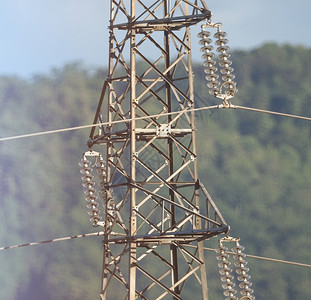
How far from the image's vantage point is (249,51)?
29.3 meters

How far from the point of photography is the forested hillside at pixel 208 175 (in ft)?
89.8

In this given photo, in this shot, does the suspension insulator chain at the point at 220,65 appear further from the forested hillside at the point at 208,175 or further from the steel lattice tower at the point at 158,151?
the forested hillside at the point at 208,175

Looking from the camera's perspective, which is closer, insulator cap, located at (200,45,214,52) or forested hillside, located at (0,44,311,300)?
insulator cap, located at (200,45,214,52)

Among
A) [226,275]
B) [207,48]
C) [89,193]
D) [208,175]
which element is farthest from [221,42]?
[208,175]

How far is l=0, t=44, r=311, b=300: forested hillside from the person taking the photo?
2736cm

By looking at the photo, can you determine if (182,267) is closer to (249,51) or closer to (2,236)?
(2,236)

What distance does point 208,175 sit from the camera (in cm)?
2867

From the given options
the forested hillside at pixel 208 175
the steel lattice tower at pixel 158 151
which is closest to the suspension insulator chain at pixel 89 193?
the steel lattice tower at pixel 158 151

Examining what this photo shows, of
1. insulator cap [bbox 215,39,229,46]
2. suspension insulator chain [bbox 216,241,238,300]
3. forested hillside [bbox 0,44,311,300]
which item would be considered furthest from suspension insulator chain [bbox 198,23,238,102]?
forested hillside [bbox 0,44,311,300]

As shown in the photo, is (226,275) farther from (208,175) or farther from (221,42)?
(208,175)

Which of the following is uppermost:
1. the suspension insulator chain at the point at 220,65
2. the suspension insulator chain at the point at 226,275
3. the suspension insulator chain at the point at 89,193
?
the suspension insulator chain at the point at 220,65

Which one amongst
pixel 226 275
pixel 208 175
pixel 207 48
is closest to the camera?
pixel 226 275

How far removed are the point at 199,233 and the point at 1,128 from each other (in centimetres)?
1908

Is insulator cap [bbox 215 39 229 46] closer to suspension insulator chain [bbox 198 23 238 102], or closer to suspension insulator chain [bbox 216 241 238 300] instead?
suspension insulator chain [bbox 198 23 238 102]
